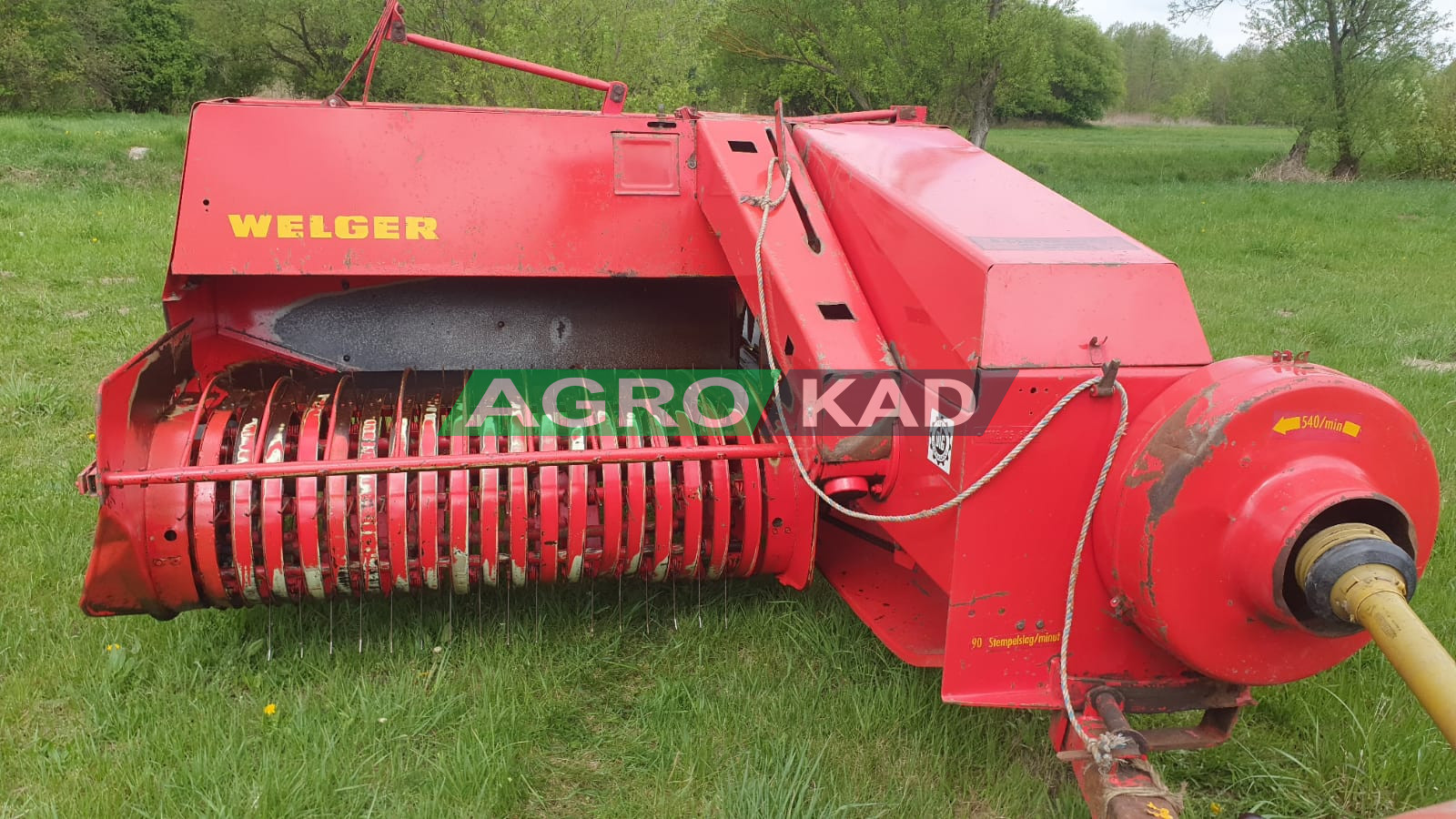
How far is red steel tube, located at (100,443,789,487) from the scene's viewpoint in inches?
91.7

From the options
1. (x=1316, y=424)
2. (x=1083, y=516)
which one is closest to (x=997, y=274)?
(x=1083, y=516)

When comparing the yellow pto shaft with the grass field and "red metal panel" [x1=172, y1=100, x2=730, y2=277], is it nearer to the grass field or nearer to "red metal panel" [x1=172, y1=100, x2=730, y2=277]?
the grass field

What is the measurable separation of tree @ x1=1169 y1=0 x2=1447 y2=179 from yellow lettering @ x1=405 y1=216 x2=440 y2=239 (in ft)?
64.2

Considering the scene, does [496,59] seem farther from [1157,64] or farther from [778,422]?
[1157,64]

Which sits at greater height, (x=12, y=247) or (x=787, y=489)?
(x=787, y=489)

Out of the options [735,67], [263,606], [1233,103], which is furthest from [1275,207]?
[1233,103]

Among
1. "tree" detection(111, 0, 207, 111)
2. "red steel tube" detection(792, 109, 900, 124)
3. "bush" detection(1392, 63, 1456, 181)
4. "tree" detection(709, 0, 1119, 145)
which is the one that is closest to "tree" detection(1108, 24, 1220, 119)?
"bush" detection(1392, 63, 1456, 181)

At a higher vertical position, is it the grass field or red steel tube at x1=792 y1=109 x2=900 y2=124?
red steel tube at x1=792 y1=109 x2=900 y2=124

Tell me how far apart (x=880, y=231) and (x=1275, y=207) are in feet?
41.1

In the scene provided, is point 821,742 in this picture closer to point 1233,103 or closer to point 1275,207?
point 1275,207

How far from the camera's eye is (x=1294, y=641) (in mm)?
1969

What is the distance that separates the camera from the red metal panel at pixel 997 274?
201cm

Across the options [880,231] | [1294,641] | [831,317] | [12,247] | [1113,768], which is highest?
[880,231]

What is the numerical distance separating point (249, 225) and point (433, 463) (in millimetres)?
1052
